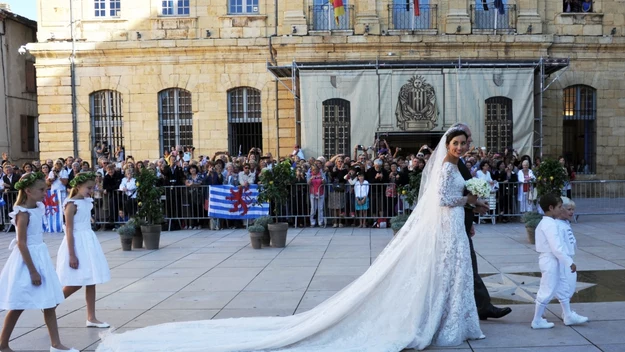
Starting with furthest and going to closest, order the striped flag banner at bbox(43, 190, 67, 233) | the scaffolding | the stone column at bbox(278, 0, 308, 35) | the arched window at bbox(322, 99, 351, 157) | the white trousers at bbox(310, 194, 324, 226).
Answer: the stone column at bbox(278, 0, 308, 35), the arched window at bbox(322, 99, 351, 157), the scaffolding, the striped flag banner at bbox(43, 190, 67, 233), the white trousers at bbox(310, 194, 324, 226)

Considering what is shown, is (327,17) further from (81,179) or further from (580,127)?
(81,179)

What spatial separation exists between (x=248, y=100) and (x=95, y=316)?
57.8ft

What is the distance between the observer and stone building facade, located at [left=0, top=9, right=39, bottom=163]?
27.7 meters

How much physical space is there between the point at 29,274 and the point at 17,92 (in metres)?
26.1

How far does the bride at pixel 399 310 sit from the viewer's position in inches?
217

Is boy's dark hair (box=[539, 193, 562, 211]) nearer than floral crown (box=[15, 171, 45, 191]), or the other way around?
floral crown (box=[15, 171, 45, 191])

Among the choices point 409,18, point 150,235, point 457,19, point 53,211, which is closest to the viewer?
point 150,235

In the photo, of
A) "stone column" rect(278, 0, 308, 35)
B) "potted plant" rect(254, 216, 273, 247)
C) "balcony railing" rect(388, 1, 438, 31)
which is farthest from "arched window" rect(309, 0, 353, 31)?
"potted plant" rect(254, 216, 273, 247)

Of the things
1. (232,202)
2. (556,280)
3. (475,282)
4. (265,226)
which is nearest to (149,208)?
(265,226)

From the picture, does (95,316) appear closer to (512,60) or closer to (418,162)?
(418,162)

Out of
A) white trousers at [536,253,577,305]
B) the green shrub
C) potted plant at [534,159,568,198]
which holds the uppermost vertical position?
potted plant at [534,159,568,198]

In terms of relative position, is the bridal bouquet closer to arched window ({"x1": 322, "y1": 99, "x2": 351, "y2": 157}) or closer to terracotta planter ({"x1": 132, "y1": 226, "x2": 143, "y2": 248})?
terracotta planter ({"x1": 132, "y1": 226, "x2": 143, "y2": 248})

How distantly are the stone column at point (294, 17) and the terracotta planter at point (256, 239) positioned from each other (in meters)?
12.9

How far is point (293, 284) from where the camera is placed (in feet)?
28.0
